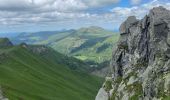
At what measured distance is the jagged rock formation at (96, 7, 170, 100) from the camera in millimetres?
116125

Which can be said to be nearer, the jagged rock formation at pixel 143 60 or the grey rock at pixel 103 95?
the jagged rock formation at pixel 143 60

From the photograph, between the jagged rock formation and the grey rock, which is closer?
the jagged rock formation

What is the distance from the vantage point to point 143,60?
138 meters

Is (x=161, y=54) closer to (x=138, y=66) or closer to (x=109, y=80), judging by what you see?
(x=138, y=66)

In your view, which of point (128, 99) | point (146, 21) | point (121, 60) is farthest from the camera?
point (121, 60)

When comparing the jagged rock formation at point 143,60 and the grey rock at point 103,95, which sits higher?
the jagged rock formation at point 143,60

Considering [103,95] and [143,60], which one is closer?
[143,60]

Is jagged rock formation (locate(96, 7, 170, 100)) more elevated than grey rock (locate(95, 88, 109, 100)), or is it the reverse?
jagged rock formation (locate(96, 7, 170, 100))

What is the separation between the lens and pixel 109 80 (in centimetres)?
15462

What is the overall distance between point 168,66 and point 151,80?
765cm

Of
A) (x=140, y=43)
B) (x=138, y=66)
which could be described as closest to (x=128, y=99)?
(x=138, y=66)

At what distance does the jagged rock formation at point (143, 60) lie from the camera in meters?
116

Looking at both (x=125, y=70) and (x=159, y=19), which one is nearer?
(x=159, y=19)

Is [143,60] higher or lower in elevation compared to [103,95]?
higher
